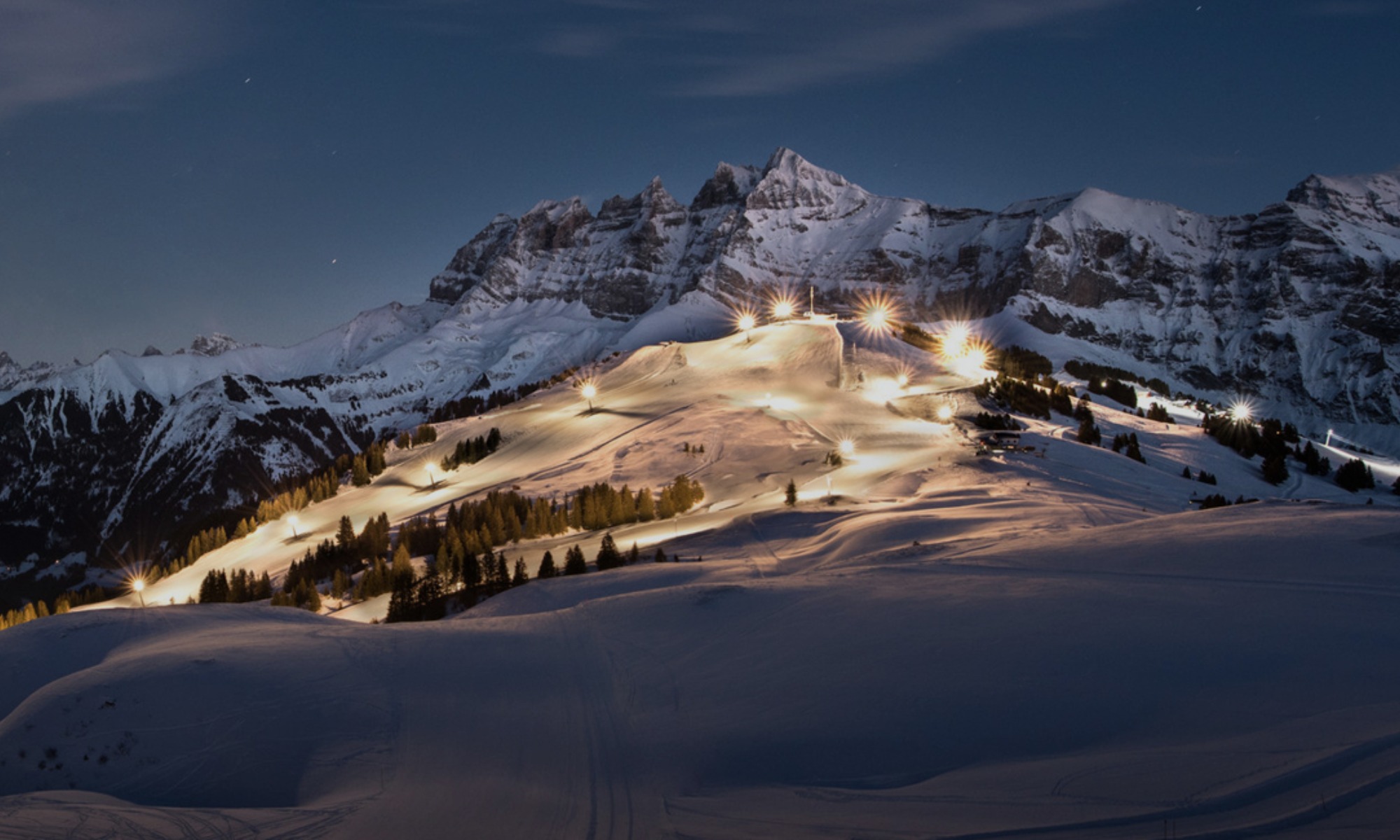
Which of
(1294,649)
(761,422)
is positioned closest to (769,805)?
(1294,649)

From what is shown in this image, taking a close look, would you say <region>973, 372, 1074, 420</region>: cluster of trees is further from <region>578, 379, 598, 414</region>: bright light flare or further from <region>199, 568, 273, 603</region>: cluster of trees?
<region>199, 568, 273, 603</region>: cluster of trees

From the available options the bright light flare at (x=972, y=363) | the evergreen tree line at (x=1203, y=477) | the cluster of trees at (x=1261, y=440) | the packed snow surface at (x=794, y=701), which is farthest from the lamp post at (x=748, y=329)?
the packed snow surface at (x=794, y=701)

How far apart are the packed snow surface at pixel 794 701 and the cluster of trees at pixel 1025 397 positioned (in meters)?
39.7

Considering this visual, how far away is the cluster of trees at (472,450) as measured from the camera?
7612 cm

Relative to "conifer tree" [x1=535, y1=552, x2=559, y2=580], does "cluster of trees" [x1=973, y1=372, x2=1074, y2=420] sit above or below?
above

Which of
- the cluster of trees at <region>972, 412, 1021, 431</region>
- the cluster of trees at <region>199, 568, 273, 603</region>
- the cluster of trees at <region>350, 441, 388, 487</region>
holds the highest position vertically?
the cluster of trees at <region>350, 441, 388, 487</region>

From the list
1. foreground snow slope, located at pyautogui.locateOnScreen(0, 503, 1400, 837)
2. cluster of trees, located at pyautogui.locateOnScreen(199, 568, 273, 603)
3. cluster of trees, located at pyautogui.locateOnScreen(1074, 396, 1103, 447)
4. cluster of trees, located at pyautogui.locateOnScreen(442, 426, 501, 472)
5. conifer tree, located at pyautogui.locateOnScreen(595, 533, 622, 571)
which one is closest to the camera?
foreground snow slope, located at pyautogui.locateOnScreen(0, 503, 1400, 837)

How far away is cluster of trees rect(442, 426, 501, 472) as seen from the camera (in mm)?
76125

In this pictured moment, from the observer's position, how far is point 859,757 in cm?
1070

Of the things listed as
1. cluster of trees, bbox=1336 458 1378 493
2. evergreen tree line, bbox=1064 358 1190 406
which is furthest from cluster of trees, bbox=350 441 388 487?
evergreen tree line, bbox=1064 358 1190 406

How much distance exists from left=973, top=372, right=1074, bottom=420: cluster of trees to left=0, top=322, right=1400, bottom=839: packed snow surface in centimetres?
3975

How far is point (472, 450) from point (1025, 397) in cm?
5485

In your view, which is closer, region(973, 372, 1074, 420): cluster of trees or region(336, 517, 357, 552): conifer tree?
region(336, 517, 357, 552): conifer tree

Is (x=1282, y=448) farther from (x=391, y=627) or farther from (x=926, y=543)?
(x=391, y=627)
